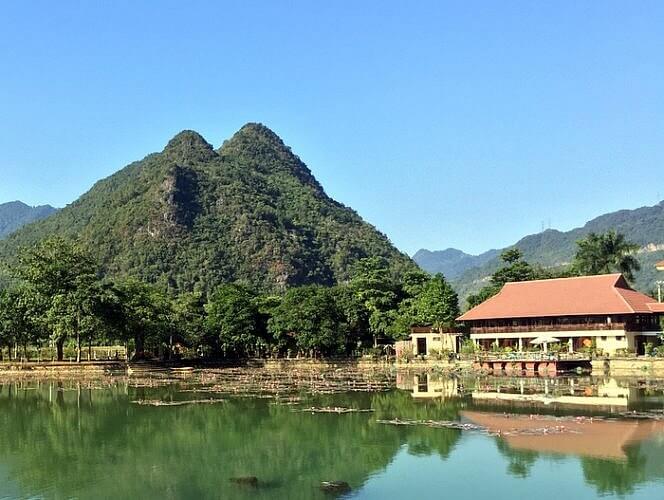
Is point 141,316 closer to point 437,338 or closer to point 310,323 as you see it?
point 310,323

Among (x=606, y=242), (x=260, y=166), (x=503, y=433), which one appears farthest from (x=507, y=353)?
(x=260, y=166)

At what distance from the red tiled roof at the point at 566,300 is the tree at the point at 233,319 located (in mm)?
18119

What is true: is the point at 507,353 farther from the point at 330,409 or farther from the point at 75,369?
the point at 75,369

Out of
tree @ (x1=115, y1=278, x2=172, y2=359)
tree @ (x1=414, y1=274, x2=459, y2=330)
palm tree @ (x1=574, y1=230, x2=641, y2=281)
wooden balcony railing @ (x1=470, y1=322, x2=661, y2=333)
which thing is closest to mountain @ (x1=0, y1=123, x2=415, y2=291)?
tree @ (x1=115, y1=278, x2=172, y2=359)

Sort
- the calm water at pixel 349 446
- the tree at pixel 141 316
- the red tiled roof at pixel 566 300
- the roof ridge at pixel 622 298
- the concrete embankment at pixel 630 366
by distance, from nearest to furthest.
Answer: the calm water at pixel 349 446 → the concrete embankment at pixel 630 366 → the roof ridge at pixel 622 298 → the red tiled roof at pixel 566 300 → the tree at pixel 141 316

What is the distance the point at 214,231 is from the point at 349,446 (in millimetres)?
126426

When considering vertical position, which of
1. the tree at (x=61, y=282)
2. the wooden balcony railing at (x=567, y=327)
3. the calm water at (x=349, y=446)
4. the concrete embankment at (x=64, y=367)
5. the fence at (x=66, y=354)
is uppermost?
the tree at (x=61, y=282)

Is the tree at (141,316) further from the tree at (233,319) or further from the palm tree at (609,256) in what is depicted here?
the palm tree at (609,256)

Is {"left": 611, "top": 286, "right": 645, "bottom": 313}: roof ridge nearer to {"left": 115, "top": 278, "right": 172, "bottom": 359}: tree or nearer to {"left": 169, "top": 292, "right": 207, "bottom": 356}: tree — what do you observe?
{"left": 169, "top": 292, "right": 207, "bottom": 356}: tree

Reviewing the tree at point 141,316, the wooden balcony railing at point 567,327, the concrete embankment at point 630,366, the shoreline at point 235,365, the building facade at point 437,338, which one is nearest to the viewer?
the concrete embankment at point 630,366

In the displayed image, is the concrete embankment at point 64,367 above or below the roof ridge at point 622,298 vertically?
below

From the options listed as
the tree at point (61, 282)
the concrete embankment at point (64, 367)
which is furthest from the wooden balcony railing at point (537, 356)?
the tree at point (61, 282)

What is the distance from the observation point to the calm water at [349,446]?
17578 millimetres

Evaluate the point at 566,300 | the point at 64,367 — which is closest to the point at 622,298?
the point at 566,300
